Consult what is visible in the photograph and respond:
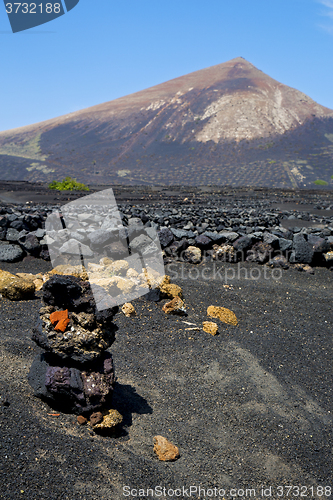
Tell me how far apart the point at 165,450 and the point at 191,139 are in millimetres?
81619

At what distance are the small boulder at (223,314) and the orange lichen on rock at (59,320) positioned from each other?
3491mm

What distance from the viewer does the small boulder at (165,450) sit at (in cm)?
334

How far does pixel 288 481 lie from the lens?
11.2 ft

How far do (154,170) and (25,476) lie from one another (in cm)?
6453

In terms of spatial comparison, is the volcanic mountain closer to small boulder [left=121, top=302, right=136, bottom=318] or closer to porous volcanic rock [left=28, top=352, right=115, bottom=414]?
small boulder [left=121, top=302, right=136, bottom=318]

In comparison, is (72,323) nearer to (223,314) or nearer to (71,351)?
(71,351)

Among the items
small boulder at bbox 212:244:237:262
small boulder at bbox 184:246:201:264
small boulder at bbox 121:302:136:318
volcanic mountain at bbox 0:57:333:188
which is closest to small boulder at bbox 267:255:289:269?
small boulder at bbox 212:244:237:262

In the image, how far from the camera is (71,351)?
3459 mm

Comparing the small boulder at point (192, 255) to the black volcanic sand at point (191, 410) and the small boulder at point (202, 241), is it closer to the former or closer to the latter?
the small boulder at point (202, 241)

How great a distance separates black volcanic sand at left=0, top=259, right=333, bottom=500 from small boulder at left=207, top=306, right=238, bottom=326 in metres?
0.16

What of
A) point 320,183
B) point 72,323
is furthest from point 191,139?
point 72,323

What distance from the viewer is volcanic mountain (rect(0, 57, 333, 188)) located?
59.7 m

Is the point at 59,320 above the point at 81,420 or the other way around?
above

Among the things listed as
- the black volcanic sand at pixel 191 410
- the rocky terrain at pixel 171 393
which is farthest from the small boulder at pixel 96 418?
the black volcanic sand at pixel 191 410
